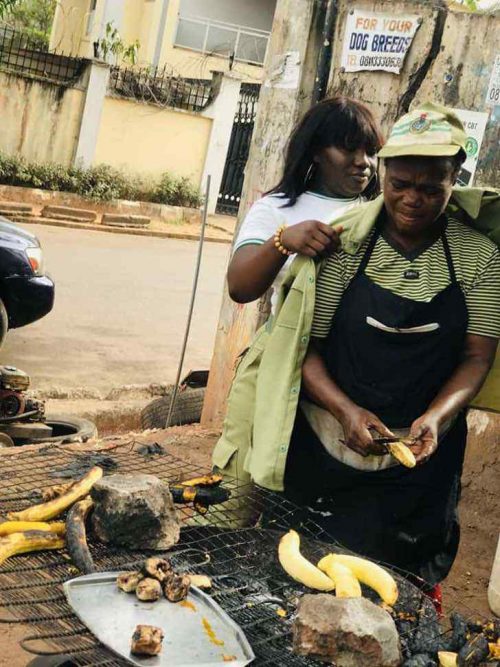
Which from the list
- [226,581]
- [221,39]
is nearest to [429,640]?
[226,581]

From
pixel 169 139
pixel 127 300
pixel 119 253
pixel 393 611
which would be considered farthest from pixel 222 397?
pixel 169 139

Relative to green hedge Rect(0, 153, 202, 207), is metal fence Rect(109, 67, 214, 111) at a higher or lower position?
higher

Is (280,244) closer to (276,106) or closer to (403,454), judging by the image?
(403,454)

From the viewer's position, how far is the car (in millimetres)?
7848

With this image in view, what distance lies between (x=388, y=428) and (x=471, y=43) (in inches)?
109

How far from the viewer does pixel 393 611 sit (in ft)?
9.20

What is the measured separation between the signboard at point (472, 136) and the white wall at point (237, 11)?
25.0 m

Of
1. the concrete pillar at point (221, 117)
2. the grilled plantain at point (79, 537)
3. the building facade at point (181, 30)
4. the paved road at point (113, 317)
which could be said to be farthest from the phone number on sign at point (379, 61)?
the building facade at point (181, 30)

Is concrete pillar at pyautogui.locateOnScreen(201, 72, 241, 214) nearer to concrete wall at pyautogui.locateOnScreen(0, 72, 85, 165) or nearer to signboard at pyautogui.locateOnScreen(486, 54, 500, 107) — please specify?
concrete wall at pyautogui.locateOnScreen(0, 72, 85, 165)

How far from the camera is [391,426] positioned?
3188 millimetres

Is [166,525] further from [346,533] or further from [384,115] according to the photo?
[384,115]

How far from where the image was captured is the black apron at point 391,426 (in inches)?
123

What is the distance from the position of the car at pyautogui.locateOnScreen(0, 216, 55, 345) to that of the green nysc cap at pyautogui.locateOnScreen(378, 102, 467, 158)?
208 inches

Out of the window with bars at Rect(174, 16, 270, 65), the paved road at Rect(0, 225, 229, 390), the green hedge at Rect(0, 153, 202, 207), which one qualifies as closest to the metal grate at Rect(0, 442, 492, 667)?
the paved road at Rect(0, 225, 229, 390)
